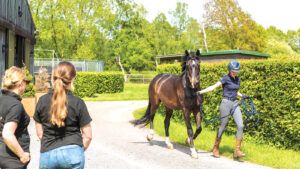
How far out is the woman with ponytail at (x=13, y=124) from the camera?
430 cm

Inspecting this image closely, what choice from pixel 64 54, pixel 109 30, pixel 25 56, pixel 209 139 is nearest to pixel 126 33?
pixel 109 30

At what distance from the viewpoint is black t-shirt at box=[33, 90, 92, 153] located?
161 inches

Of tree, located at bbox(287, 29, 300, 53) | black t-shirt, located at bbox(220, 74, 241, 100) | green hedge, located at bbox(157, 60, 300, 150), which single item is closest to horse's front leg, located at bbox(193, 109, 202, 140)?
black t-shirt, located at bbox(220, 74, 241, 100)

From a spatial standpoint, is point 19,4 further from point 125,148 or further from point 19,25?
point 125,148

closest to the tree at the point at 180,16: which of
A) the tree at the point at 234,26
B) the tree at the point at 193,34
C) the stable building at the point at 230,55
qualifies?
the tree at the point at 193,34

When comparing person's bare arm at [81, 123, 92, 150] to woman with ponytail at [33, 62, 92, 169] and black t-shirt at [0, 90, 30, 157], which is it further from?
black t-shirt at [0, 90, 30, 157]

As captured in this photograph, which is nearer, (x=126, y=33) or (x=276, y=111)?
(x=276, y=111)

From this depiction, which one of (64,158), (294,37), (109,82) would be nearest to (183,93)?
(64,158)

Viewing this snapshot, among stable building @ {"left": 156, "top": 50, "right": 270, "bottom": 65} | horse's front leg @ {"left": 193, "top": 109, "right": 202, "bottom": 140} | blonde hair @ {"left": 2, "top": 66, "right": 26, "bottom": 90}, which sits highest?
stable building @ {"left": 156, "top": 50, "right": 270, "bottom": 65}

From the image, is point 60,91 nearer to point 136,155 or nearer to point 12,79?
point 12,79

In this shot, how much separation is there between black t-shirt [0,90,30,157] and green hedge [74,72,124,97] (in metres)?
27.2

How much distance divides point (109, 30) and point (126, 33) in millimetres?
3133

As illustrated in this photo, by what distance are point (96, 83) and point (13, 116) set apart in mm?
29541

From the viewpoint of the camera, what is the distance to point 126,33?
6581 centimetres
